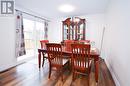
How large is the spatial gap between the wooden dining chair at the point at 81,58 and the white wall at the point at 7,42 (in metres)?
2.15

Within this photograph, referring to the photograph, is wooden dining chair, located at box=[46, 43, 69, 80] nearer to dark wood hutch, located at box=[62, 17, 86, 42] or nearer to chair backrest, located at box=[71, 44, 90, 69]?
chair backrest, located at box=[71, 44, 90, 69]

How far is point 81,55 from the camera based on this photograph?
83.6 inches

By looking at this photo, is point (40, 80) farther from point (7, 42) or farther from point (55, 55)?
point (7, 42)

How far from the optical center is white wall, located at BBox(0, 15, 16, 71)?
2.81m

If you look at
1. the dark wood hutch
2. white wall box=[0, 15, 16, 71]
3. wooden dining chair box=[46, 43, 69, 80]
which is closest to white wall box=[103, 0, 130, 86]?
wooden dining chair box=[46, 43, 69, 80]

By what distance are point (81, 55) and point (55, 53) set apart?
25.8 inches

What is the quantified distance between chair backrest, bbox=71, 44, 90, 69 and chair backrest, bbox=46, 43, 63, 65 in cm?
35

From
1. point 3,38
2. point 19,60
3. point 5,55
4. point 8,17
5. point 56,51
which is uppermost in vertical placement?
point 8,17

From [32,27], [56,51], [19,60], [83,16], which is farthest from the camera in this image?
[83,16]

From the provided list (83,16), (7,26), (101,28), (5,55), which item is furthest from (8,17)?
(101,28)

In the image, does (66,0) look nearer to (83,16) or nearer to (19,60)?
(83,16)

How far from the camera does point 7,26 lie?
296 centimetres

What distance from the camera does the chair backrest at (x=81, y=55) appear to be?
6.67ft

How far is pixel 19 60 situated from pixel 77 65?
95.9 inches
